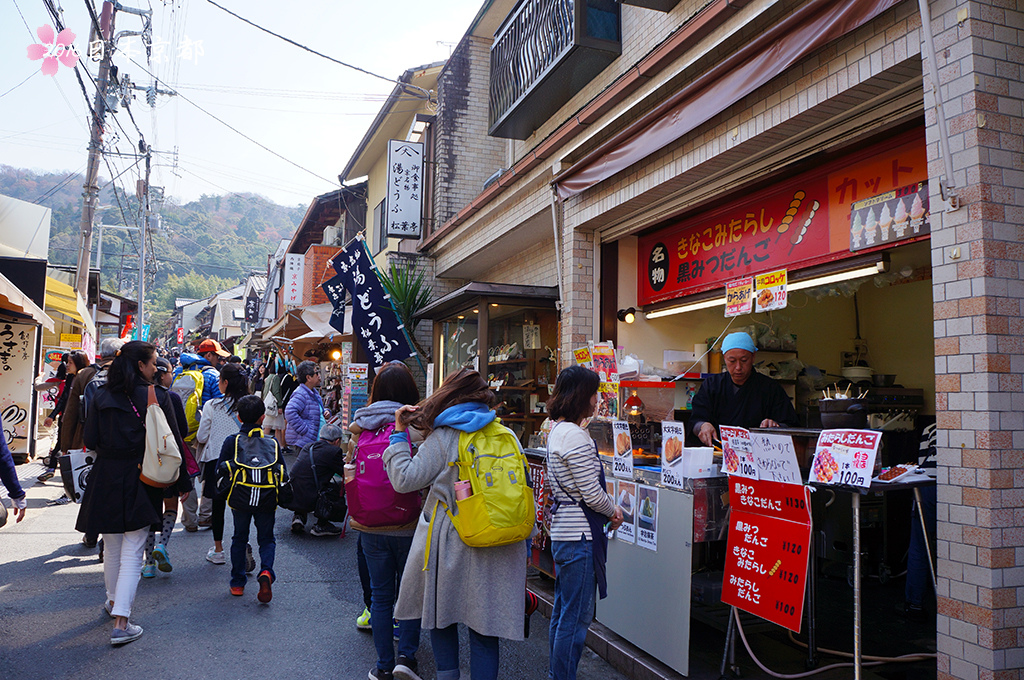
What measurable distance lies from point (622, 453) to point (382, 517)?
1.93 m

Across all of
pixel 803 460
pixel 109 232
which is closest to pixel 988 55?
pixel 803 460

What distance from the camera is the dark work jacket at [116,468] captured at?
470 cm

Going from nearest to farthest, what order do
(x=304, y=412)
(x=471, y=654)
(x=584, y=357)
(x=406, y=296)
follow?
(x=471, y=654) → (x=584, y=357) → (x=304, y=412) → (x=406, y=296)

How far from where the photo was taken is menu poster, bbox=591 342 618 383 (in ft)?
21.0

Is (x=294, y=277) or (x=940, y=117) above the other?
(x=294, y=277)

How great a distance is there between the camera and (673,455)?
4.37 m

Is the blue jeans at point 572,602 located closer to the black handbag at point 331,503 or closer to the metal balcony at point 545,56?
the black handbag at point 331,503

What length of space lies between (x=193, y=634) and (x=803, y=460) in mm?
4735

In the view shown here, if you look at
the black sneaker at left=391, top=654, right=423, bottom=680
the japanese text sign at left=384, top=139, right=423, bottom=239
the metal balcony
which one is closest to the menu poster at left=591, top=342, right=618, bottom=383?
the black sneaker at left=391, top=654, right=423, bottom=680

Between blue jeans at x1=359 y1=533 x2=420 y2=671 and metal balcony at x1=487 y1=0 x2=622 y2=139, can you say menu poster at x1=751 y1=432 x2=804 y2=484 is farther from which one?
metal balcony at x1=487 y1=0 x2=622 y2=139

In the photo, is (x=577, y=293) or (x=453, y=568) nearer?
(x=453, y=568)

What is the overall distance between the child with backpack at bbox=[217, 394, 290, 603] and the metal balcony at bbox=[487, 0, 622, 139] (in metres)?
5.60

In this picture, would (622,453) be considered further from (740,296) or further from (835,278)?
(835,278)

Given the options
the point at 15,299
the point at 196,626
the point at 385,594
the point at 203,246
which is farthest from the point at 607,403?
the point at 203,246
